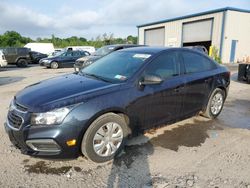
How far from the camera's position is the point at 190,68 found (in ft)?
15.1

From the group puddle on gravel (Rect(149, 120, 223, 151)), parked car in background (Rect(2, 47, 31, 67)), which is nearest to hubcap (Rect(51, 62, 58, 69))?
parked car in background (Rect(2, 47, 31, 67))

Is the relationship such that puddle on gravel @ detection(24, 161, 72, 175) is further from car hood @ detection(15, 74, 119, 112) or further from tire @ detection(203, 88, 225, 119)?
tire @ detection(203, 88, 225, 119)

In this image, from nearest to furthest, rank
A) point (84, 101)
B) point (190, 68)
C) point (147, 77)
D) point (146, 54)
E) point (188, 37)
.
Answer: point (84, 101) → point (147, 77) → point (146, 54) → point (190, 68) → point (188, 37)

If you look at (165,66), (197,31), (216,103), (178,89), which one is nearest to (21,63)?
(197,31)

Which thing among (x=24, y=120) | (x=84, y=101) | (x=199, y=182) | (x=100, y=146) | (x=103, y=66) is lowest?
(x=199, y=182)

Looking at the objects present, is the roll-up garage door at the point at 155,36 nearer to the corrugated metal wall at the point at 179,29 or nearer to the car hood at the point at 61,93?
the corrugated metal wall at the point at 179,29

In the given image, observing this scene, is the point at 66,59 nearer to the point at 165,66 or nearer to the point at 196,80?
the point at 196,80

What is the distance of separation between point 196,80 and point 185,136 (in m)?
1.10

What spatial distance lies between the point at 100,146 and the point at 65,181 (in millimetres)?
657

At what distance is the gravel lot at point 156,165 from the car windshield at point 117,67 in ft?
3.90

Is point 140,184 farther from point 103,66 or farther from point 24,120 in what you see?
point 103,66

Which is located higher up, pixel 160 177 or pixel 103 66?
pixel 103 66

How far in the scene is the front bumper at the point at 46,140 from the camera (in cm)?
300

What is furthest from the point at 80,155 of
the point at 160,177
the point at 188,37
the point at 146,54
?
the point at 188,37
